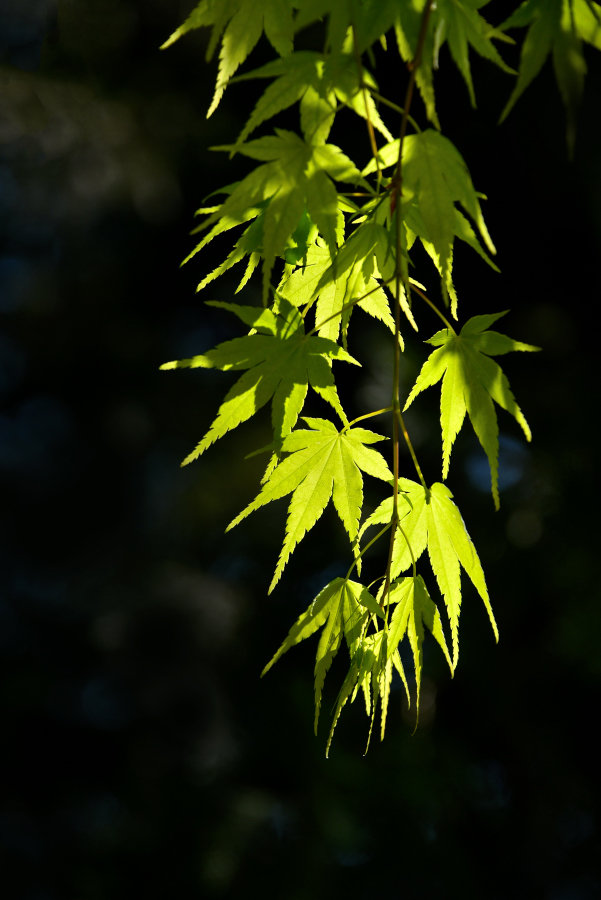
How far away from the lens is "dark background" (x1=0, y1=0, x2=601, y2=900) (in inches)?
67.6

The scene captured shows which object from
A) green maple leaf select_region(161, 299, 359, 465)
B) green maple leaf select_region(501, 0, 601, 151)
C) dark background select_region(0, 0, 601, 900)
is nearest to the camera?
green maple leaf select_region(501, 0, 601, 151)

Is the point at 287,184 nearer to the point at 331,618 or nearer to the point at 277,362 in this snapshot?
the point at 277,362

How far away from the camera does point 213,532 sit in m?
1.81

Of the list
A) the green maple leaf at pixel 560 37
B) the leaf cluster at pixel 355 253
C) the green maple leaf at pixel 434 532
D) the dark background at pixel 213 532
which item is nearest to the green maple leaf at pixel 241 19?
the leaf cluster at pixel 355 253

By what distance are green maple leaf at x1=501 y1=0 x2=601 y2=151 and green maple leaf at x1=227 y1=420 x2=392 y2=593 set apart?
9.3 inches

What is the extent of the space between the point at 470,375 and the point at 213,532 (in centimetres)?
139

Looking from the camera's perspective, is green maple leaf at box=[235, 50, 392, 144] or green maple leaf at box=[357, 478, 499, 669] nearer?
green maple leaf at box=[235, 50, 392, 144]

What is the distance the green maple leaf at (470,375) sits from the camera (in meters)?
0.46

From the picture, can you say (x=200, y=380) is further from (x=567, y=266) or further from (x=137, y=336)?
(x=567, y=266)

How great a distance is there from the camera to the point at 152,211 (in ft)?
6.08

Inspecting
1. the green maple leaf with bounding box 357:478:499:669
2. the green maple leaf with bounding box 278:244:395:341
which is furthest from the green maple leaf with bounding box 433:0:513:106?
the green maple leaf with bounding box 357:478:499:669

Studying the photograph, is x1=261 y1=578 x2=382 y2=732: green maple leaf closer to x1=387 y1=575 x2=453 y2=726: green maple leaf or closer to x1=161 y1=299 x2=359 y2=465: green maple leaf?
x1=387 y1=575 x2=453 y2=726: green maple leaf

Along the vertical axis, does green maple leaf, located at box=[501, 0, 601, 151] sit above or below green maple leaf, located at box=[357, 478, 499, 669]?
above

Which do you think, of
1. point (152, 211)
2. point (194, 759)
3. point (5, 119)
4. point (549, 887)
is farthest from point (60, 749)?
point (5, 119)
